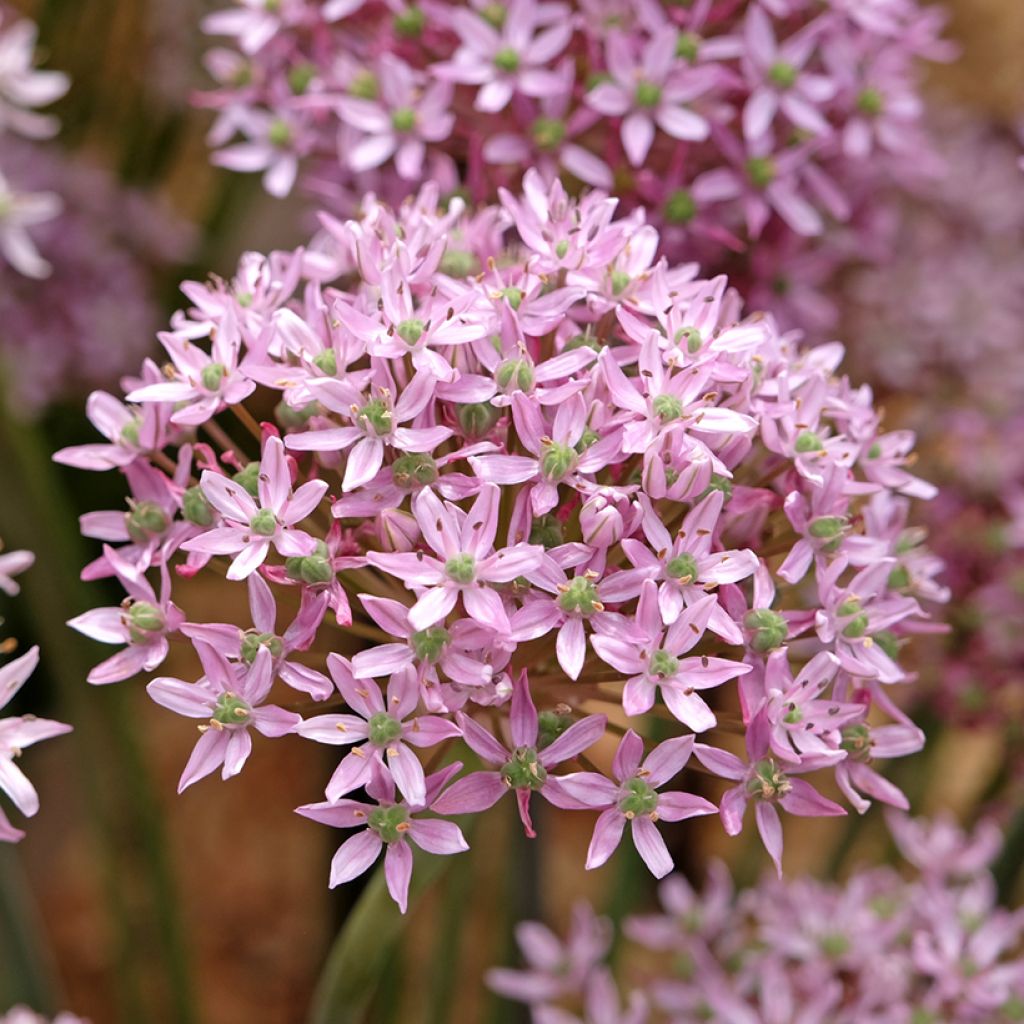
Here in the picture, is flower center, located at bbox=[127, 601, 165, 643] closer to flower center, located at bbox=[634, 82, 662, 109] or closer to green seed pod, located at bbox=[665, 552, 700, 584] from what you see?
green seed pod, located at bbox=[665, 552, 700, 584]

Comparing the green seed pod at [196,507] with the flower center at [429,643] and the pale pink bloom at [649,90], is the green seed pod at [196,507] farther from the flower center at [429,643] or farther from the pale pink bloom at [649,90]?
the pale pink bloom at [649,90]

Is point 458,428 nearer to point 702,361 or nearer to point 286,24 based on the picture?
point 702,361

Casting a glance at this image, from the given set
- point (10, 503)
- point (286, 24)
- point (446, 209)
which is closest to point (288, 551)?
point (446, 209)

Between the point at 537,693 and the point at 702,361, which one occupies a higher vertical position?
the point at 702,361

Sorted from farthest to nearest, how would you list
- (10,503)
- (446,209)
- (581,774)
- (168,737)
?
(168,737) < (10,503) < (446,209) < (581,774)

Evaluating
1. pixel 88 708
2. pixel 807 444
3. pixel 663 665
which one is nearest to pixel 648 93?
pixel 807 444

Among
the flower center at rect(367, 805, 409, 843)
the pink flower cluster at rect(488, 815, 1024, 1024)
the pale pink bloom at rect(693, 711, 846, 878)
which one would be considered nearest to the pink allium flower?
the flower center at rect(367, 805, 409, 843)

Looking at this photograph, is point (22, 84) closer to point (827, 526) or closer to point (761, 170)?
point (761, 170)
